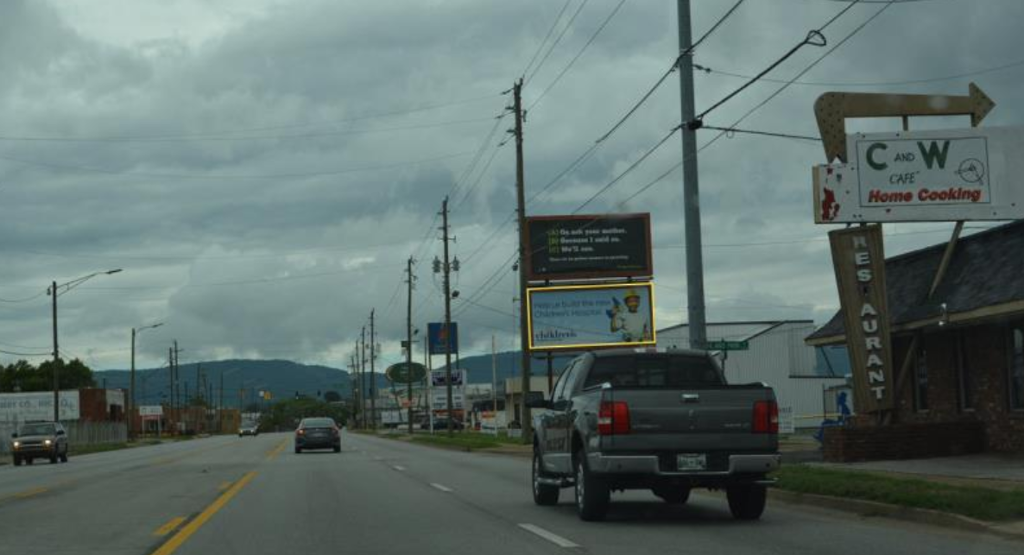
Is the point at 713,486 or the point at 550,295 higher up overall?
the point at 550,295

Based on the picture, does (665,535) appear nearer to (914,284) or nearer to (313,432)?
(914,284)

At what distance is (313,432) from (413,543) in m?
33.4

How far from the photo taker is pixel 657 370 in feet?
53.5

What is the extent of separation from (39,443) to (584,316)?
79.7 ft

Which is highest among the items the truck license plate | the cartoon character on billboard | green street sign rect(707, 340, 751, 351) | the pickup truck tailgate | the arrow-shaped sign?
the arrow-shaped sign

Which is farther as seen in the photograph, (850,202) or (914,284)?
(914,284)

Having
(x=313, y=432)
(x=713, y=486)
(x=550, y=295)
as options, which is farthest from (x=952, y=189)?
(x=550, y=295)

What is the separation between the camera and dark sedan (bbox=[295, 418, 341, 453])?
150 ft

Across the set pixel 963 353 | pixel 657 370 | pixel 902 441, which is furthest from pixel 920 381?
pixel 657 370

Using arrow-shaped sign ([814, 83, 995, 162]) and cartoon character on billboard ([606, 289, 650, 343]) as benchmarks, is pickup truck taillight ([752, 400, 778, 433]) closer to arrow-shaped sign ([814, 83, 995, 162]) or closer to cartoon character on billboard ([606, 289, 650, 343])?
arrow-shaped sign ([814, 83, 995, 162])

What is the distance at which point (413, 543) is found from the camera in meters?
13.2

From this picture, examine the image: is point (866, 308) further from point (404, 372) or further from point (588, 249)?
point (404, 372)

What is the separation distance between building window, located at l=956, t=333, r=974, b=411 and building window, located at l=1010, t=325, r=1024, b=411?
1608mm

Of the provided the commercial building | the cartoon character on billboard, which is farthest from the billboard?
the commercial building
